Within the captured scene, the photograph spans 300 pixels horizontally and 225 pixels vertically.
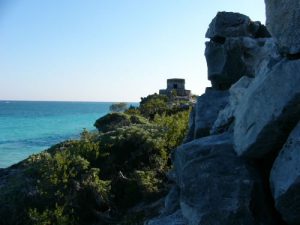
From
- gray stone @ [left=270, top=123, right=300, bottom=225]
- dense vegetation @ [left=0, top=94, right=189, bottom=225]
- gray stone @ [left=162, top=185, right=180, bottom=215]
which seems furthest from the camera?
dense vegetation @ [left=0, top=94, right=189, bottom=225]

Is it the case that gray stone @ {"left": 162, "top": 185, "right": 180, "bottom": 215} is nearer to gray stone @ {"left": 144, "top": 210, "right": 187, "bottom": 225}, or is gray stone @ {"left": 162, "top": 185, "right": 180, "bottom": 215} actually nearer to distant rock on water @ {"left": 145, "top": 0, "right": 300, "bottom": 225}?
gray stone @ {"left": 144, "top": 210, "right": 187, "bottom": 225}

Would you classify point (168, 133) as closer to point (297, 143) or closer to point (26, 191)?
point (26, 191)

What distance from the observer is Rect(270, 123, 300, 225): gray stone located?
236 inches

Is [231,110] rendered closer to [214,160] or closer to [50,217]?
[214,160]

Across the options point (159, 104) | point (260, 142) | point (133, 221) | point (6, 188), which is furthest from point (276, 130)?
point (159, 104)

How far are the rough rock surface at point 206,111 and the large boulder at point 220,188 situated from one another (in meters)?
2.42

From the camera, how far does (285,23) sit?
22.8 ft

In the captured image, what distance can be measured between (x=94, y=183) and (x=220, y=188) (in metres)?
8.42

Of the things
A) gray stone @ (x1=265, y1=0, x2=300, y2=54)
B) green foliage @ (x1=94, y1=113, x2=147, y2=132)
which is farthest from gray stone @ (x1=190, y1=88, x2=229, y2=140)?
green foliage @ (x1=94, y1=113, x2=147, y2=132)

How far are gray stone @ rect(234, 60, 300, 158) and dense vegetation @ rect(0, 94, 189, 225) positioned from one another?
18.6ft

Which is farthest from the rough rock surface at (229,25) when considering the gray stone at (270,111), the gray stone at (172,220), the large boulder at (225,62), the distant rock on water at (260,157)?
the gray stone at (172,220)

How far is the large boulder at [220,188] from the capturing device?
21.6 feet

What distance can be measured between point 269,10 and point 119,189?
9301 mm

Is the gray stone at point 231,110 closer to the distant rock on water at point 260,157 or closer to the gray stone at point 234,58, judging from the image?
the distant rock on water at point 260,157
